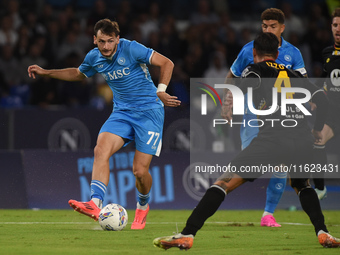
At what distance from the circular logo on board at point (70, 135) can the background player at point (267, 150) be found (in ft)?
21.2

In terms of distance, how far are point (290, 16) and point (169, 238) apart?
1246 centimetres

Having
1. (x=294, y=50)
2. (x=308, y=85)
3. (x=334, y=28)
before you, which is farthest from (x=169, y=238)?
(x=334, y=28)

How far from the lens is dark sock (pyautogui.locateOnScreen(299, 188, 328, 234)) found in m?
6.16

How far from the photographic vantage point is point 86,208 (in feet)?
23.5

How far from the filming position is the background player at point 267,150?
583cm

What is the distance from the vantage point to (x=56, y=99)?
13.5 m

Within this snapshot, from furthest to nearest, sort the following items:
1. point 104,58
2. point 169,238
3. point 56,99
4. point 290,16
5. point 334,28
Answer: point 290,16
point 56,99
point 334,28
point 104,58
point 169,238

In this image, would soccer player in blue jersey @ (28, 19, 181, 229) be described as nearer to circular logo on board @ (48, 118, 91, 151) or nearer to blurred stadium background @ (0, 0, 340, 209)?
blurred stadium background @ (0, 0, 340, 209)

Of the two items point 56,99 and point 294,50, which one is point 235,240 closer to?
point 294,50

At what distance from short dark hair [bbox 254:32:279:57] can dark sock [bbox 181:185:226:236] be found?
1.29 meters

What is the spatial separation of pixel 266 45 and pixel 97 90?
27.0 feet

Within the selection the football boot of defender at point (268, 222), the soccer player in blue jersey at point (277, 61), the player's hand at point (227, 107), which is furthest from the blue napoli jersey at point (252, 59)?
the player's hand at point (227, 107)

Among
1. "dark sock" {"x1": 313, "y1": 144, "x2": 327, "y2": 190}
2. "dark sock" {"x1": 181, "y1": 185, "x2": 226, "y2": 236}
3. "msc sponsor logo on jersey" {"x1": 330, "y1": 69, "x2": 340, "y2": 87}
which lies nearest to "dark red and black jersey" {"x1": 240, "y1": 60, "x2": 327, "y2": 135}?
"dark sock" {"x1": 181, "y1": 185, "x2": 226, "y2": 236}

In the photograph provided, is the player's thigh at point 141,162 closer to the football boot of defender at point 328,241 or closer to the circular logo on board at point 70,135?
the football boot of defender at point 328,241
